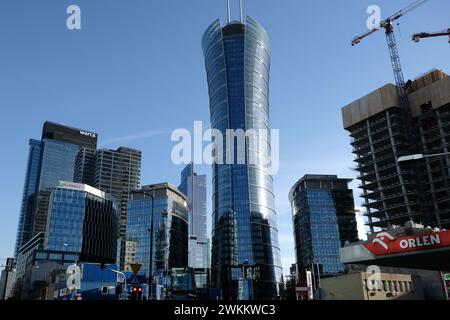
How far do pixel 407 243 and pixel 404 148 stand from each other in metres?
158

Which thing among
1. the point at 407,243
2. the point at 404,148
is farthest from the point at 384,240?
the point at 404,148

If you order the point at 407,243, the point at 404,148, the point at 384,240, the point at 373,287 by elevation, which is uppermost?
the point at 404,148

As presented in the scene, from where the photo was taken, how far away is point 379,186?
174625mm

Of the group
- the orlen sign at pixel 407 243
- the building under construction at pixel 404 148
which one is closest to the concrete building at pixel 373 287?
the orlen sign at pixel 407 243

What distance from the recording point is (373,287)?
2822 inches

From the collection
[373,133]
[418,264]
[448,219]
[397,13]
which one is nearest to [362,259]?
[418,264]

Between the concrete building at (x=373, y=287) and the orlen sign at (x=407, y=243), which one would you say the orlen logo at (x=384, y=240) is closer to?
the orlen sign at (x=407, y=243)

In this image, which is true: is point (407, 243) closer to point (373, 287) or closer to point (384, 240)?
point (384, 240)

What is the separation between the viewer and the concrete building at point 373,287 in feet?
231

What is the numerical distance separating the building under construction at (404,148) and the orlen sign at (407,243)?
5312 inches

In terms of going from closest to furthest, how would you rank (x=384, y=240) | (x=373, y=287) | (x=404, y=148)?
(x=384, y=240) → (x=373, y=287) → (x=404, y=148)
